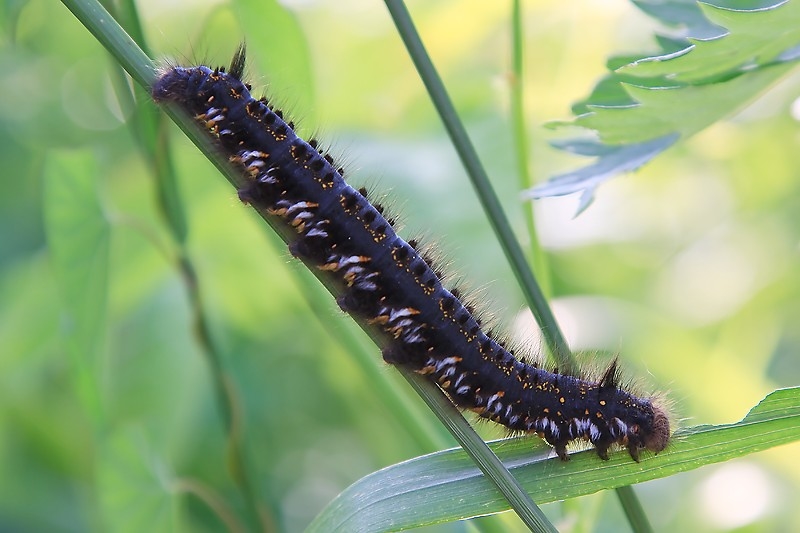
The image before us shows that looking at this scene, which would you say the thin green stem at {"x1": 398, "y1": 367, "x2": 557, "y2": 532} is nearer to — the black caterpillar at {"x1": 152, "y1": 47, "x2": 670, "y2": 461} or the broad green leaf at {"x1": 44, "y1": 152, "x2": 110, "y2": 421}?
the black caterpillar at {"x1": 152, "y1": 47, "x2": 670, "y2": 461}

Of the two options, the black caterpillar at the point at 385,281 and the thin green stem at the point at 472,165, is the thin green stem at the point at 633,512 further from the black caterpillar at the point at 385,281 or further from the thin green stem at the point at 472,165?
the thin green stem at the point at 472,165

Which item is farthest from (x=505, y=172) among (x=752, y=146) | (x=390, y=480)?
(x=390, y=480)

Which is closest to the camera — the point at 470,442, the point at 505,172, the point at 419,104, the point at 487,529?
the point at 470,442

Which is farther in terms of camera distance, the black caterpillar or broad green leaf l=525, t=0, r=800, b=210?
the black caterpillar

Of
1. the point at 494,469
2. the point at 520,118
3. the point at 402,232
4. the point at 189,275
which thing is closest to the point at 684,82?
the point at 520,118

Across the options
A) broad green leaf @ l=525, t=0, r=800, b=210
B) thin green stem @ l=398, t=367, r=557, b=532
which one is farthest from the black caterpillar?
broad green leaf @ l=525, t=0, r=800, b=210

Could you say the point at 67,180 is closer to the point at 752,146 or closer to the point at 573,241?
the point at 573,241
